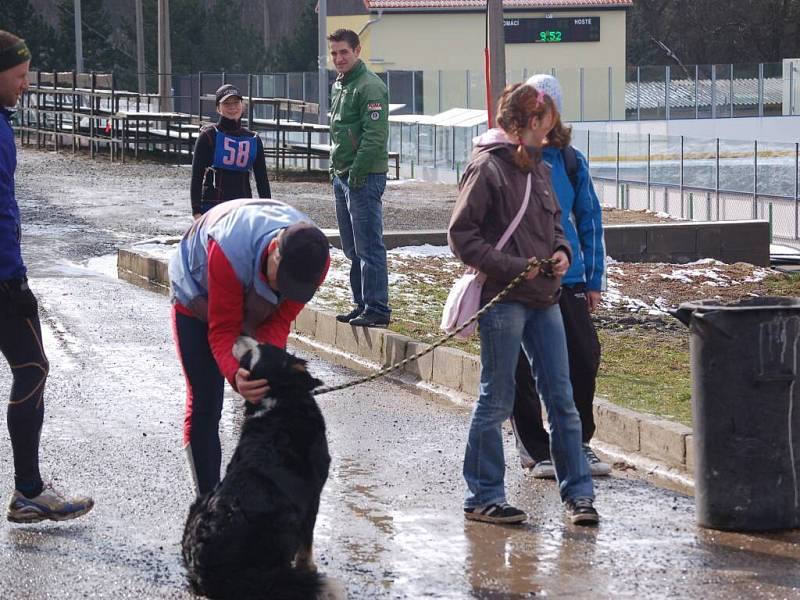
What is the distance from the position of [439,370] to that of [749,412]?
359 centimetres

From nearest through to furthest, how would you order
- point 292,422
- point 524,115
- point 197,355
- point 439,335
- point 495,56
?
point 292,422, point 197,355, point 524,115, point 439,335, point 495,56

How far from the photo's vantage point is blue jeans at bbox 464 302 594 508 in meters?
5.80

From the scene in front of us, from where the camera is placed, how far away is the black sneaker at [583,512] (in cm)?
588

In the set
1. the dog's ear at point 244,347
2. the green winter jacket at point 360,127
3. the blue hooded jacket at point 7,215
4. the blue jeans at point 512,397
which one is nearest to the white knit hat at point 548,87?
the blue jeans at point 512,397

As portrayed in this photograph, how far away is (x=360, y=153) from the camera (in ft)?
31.7

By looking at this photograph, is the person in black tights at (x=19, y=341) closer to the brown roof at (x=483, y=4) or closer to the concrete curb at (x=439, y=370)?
the concrete curb at (x=439, y=370)

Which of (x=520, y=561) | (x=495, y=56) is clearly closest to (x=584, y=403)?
(x=520, y=561)

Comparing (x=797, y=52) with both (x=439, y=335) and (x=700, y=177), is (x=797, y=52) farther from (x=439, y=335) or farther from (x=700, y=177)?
(x=439, y=335)

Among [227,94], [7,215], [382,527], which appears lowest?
[382,527]

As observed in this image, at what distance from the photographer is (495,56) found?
58.6 feet

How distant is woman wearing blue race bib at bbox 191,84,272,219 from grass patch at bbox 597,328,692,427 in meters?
2.81

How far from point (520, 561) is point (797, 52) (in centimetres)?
7401

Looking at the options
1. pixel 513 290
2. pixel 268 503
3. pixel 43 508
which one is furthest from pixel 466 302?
pixel 43 508

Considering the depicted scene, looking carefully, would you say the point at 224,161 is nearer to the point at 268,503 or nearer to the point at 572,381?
the point at 572,381
